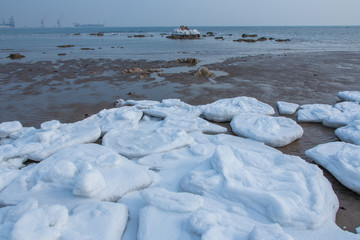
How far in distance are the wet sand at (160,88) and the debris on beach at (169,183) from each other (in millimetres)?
613

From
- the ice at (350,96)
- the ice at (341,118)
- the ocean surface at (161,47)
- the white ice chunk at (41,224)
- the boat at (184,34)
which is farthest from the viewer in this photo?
the boat at (184,34)

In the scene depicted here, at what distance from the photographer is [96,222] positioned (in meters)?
2.12

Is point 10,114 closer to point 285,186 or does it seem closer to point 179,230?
point 179,230

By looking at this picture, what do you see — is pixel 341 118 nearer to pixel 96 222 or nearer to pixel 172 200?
pixel 172 200

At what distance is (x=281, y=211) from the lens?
221 cm

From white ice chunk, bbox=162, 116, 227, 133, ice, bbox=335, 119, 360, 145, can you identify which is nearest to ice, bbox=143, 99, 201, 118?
white ice chunk, bbox=162, 116, 227, 133

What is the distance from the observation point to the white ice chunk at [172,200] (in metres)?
2.24

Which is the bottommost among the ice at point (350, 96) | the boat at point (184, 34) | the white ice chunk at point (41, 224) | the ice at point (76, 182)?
the ice at point (76, 182)

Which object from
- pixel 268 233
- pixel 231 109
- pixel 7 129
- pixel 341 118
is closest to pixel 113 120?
pixel 7 129

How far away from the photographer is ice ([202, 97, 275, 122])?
4.92m

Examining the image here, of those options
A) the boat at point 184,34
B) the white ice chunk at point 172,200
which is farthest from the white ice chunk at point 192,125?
→ the boat at point 184,34

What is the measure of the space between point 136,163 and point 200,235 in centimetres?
164

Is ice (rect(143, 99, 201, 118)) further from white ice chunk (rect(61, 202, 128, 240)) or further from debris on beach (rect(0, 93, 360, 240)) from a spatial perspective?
white ice chunk (rect(61, 202, 128, 240))

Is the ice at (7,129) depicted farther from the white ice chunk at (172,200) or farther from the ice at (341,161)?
the ice at (341,161)
